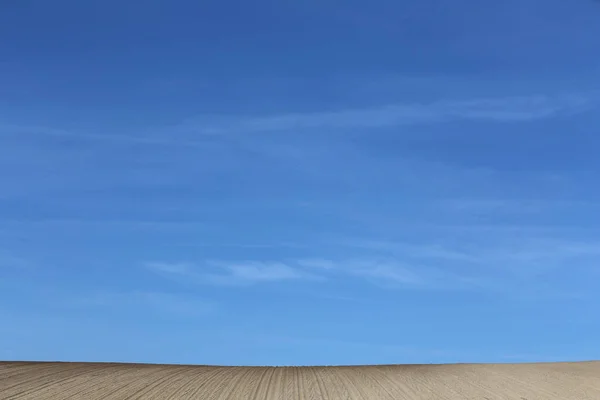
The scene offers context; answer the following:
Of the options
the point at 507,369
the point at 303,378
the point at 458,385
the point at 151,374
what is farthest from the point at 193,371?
the point at 507,369

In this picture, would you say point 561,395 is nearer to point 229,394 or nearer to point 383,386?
point 383,386

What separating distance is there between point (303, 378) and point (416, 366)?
958cm

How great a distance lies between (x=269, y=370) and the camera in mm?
30719

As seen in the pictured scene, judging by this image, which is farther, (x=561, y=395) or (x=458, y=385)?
(x=458, y=385)

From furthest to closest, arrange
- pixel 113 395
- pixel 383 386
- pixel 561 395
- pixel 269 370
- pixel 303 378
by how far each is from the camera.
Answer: pixel 269 370, pixel 303 378, pixel 383 386, pixel 561 395, pixel 113 395

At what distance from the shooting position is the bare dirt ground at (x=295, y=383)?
64.7 ft

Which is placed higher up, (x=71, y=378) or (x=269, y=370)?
(x=269, y=370)

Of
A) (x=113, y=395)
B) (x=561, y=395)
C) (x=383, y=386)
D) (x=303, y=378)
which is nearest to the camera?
(x=113, y=395)

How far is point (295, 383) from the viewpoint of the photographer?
77.8 ft

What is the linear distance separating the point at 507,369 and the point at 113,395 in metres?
18.5

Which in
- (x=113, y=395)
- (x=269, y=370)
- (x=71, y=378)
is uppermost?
(x=269, y=370)

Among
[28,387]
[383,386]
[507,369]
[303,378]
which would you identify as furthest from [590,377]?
[28,387]

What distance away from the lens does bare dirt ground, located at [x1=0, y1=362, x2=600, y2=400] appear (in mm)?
19734

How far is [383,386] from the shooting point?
23.0m
